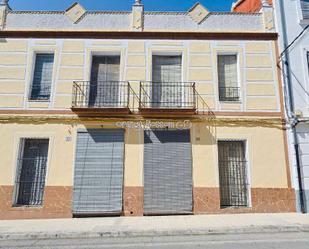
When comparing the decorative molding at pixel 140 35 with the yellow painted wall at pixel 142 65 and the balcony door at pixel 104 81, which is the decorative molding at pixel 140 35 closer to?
the yellow painted wall at pixel 142 65

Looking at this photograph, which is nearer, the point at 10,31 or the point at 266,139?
the point at 266,139

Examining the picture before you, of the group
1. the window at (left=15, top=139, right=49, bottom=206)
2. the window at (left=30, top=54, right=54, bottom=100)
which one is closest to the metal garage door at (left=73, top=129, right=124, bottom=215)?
the window at (left=15, top=139, right=49, bottom=206)

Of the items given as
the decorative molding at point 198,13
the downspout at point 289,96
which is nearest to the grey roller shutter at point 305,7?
the downspout at point 289,96

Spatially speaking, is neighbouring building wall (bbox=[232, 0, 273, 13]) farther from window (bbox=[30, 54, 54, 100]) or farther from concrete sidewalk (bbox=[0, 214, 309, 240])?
window (bbox=[30, 54, 54, 100])

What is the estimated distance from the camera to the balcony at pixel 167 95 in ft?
30.5

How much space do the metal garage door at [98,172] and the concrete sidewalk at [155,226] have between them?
0.62 meters

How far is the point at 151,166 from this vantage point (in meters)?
8.80

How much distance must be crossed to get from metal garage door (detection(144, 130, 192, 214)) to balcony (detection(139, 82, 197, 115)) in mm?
1003

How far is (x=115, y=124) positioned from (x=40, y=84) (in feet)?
10.9

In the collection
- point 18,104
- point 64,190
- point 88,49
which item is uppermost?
point 88,49

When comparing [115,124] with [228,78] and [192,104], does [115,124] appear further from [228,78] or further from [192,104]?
[228,78]

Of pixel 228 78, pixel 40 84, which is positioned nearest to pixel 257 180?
pixel 228 78

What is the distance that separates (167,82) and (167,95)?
0.49 metres

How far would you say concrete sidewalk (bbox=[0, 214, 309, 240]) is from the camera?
6.12m
